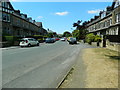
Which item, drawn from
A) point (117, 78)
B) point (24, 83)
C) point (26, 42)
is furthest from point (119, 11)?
point (24, 83)

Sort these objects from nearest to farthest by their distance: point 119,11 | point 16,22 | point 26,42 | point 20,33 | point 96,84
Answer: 1. point 96,84
2. point 26,42
3. point 119,11
4. point 16,22
5. point 20,33

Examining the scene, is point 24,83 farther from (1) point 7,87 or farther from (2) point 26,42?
(2) point 26,42

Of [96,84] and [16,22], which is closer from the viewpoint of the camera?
[96,84]

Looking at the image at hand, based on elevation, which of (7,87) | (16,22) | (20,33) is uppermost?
(16,22)

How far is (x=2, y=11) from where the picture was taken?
34.1 meters

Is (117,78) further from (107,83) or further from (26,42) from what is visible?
(26,42)

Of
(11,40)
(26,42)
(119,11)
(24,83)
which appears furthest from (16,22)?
(24,83)

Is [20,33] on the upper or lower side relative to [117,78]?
upper

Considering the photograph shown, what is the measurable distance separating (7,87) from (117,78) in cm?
448

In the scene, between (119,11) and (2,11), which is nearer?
(119,11)

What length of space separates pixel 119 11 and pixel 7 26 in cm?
3046

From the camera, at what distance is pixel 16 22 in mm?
42812

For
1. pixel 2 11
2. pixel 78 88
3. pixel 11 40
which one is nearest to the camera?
pixel 78 88

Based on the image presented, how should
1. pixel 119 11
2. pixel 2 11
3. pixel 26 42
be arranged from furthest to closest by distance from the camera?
1. pixel 2 11
2. pixel 119 11
3. pixel 26 42
